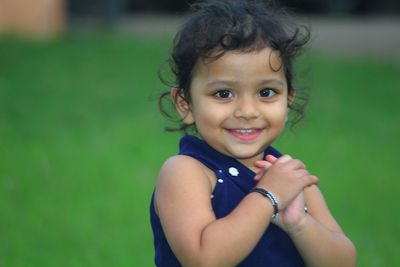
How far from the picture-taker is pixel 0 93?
8.70 meters

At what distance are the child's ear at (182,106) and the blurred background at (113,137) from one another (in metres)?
0.81

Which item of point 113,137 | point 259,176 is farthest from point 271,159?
point 113,137

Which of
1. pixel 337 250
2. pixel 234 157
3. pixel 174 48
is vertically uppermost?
pixel 174 48

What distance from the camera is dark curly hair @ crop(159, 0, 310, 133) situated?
2531 millimetres

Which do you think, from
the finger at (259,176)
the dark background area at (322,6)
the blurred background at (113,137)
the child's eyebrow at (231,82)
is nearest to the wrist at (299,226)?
the finger at (259,176)

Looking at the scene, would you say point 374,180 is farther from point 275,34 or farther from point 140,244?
point 275,34

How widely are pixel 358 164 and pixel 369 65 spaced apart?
525 cm

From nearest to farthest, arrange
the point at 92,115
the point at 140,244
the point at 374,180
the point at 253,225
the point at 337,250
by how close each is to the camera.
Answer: the point at 253,225 < the point at 337,250 < the point at 140,244 < the point at 374,180 < the point at 92,115

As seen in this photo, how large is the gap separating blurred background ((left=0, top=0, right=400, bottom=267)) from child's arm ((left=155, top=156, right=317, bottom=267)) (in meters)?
0.98

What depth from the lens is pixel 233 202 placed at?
2529 millimetres

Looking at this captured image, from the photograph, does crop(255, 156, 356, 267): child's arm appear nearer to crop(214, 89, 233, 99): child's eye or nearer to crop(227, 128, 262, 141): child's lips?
crop(227, 128, 262, 141): child's lips

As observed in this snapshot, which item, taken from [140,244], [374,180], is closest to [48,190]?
[140,244]

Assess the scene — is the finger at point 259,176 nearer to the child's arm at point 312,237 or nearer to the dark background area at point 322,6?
the child's arm at point 312,237

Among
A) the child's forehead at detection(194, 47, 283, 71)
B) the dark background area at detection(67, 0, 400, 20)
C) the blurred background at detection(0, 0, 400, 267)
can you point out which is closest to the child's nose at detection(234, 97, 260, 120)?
the child's forehead at detection(194, 47, 283, 71)
